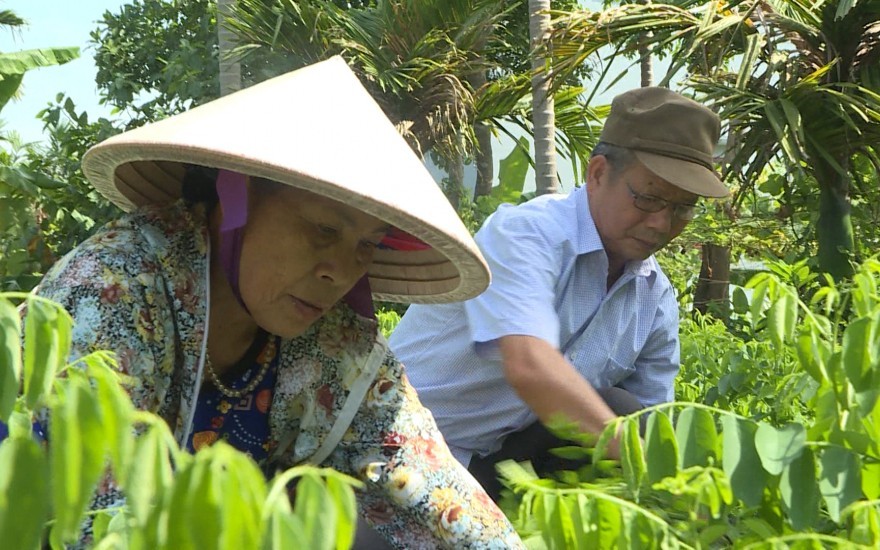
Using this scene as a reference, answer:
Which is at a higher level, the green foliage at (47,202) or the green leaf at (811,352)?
the green leaf at (811,352)

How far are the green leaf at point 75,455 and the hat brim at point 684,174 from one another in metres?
2.23

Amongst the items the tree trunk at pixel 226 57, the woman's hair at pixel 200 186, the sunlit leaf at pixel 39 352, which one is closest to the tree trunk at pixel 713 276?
the tree trunk at pixel 226 57

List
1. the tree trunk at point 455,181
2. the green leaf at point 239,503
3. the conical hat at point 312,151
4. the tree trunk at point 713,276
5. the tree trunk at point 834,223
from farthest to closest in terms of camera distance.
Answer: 1. the tree trunk at point 455,181
2. the tree trunk at point 713,276
3. the tree trunk at point 834,223
4. the conical hat at point 312,151
5. the green leaf at point 239,503

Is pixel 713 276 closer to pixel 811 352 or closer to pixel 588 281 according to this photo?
pixel 588 281

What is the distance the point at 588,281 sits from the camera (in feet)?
9.07

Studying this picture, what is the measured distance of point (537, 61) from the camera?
6883 mm

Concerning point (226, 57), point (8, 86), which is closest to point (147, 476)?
point (8, 86)

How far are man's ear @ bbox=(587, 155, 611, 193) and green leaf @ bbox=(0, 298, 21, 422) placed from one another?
86.5 inches

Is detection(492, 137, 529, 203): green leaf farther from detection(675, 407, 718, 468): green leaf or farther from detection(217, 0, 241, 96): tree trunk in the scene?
detection(675, 407, 718, 468): green leaf

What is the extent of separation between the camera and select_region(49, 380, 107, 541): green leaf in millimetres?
576

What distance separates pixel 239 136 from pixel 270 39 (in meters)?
8.55

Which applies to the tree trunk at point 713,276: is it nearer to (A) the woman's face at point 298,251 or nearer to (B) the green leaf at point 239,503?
(A) the woman's face at point 298,251

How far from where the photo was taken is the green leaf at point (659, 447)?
914 mm

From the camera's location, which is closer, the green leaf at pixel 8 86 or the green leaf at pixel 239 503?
the green leaf at pixel 239 503
